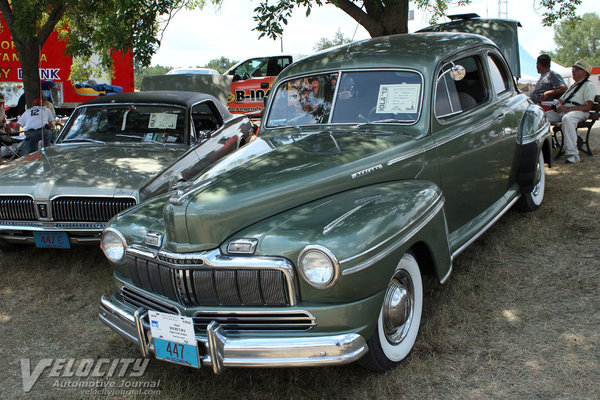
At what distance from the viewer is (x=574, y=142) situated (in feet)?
26.1

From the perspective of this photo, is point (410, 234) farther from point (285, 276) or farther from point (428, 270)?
point (285, 276)

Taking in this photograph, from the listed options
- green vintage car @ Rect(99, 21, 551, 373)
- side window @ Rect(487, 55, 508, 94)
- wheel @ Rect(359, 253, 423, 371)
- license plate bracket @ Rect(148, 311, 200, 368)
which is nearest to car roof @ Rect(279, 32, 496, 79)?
green vintage car @ Rect(99, 21, 551, 373)

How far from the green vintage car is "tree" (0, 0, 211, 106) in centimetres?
387

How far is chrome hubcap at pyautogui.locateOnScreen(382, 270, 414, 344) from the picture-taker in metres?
3.01

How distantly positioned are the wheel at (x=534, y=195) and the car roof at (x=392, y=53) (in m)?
1.59

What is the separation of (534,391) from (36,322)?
3.53 metres

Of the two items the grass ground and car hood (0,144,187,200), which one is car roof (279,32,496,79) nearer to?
car hood (0,144,187,200)

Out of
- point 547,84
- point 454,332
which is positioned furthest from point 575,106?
point 454,332

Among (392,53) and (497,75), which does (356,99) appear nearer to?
(392,53)

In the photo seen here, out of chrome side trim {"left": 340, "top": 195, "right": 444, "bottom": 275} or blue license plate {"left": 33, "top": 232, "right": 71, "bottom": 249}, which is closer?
chrome side trim {"left": 340, "top": 195, "right": 444, "bottom": 275}

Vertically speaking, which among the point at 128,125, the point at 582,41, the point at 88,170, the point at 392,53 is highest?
the point at 582,41

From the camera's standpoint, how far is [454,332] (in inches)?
139

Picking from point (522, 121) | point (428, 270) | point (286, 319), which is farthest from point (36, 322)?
point (522, 121)

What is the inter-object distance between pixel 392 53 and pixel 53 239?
131 inches
